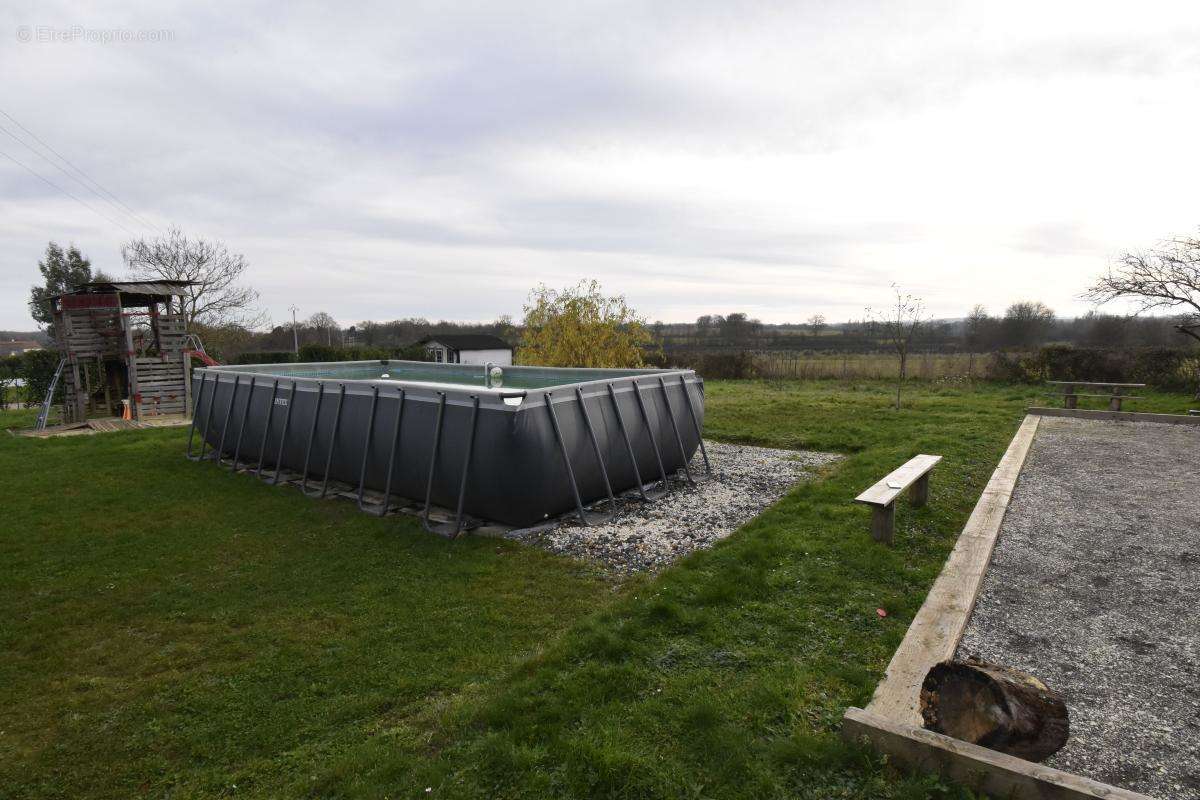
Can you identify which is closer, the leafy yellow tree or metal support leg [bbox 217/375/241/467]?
metal support leg [bbox 217/375/241/467]

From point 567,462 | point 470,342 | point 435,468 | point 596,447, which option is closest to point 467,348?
point 470,342

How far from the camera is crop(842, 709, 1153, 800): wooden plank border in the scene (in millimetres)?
2104

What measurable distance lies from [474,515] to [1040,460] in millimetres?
8053

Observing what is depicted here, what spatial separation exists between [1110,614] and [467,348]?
131 ft

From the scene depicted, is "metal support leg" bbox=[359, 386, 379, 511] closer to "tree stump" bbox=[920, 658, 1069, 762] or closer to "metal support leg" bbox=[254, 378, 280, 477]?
"metal support leg" bbox=[254, 378, 280, 477]

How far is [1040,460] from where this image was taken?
841 centimetres

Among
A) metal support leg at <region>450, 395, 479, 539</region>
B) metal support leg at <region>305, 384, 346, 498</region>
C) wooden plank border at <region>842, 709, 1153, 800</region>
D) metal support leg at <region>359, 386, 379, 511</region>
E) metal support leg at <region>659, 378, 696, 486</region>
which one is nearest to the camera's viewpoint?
wooden plank border at <region>842, 709, 1153, 800</region>

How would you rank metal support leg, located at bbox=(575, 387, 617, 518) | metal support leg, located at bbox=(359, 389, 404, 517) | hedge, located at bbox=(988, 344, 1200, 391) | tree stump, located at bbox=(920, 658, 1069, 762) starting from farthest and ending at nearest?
hedge, located at bbox=(988, 344, 1200, 391)
metal support leg, located at bbox=(359, 389, 404, 517)
metal support leg, located at bbox=(575, 387, 617, 518)
tree stump, located at bbox=(920, 658, 1069, 762)

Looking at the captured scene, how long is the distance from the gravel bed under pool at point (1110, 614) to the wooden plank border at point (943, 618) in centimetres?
12

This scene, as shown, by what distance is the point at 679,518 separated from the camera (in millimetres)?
6496

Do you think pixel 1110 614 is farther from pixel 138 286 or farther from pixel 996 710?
pixel 138 286

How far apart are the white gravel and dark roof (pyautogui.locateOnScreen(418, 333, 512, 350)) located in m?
34.8

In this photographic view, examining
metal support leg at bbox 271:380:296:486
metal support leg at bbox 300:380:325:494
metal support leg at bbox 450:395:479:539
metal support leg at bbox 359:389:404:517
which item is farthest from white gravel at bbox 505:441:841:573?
metal support leg at bbox 271:380:296:486

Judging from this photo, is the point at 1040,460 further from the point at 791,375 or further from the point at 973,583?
the point at 791,375
